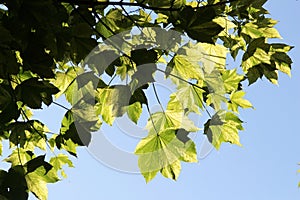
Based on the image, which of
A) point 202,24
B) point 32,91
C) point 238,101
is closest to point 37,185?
point 32,91

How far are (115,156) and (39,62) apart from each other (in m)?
0.30

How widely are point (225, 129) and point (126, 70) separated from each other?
295mm

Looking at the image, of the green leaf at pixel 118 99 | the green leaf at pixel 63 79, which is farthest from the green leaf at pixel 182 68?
the green leaf at pixel 63 79

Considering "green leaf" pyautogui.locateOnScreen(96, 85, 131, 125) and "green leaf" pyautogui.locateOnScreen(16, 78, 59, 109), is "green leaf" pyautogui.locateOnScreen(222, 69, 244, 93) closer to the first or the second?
"green leaf" pyautogui.locateOnScreen(96, 85, 131, 125)

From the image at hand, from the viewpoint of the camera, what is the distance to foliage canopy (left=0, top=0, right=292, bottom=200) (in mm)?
696

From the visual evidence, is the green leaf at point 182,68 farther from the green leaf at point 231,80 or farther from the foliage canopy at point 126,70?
the green leaf at point 231,80

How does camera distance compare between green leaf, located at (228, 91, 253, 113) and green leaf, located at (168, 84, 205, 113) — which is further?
green leaf, located at (228, 91, 253, 113)

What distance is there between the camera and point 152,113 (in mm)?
904

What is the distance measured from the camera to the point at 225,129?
97 cm

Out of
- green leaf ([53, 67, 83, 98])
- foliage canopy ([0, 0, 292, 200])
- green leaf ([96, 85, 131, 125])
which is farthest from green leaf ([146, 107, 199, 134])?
green leaf ([53, 67, 83, 98])

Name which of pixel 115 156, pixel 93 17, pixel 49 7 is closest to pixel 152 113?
pixel 115 156

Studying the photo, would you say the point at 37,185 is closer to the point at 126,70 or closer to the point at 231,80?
the point at 126,70

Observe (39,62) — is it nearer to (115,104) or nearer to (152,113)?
(115,104)

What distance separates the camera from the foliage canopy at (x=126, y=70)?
70 cm
